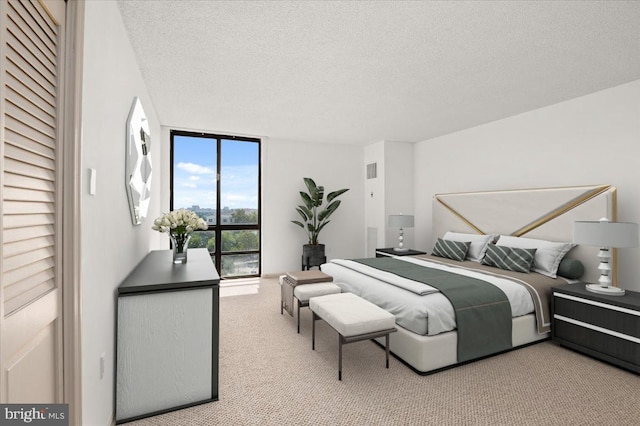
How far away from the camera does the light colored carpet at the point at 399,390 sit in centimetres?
188

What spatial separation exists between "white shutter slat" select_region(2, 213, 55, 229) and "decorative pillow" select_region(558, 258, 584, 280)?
4.24m

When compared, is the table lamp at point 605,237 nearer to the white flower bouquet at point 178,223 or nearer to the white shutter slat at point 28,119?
the white flower bouquet at point 178,223

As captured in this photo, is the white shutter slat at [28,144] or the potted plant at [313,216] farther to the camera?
the potted plant at [313,216]

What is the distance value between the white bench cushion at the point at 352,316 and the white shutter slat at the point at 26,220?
6.04 ft

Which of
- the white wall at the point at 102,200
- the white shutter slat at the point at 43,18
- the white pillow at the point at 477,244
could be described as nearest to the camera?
the white shutter slat at the point at 43,18

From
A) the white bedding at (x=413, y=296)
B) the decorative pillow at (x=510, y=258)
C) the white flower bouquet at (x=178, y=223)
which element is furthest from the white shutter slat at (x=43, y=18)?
the decorative pillow at (x=510, y=258)

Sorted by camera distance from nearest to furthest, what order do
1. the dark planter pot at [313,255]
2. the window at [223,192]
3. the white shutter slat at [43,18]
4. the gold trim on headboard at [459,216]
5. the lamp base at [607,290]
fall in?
the white shutter slat at [43,18], the lamp base at [607,290], the gold trim on headboard at [459,216], the window at [223,192], the dark planter pot at [313,255]

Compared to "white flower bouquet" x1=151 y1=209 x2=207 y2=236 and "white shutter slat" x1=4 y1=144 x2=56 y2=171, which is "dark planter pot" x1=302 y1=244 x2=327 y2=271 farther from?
"white shutter slat" x1=4 y1=144 x2=56 y2=171

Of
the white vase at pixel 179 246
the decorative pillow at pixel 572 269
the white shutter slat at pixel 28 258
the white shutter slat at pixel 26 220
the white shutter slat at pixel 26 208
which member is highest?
the white shutter slat at pixel 26 208

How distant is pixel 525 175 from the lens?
4.07 metres

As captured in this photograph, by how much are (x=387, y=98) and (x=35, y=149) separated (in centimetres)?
332

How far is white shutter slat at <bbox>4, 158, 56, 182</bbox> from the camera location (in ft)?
2.80

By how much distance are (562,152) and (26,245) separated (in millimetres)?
4776

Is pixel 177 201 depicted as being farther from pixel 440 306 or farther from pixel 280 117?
pixel 440 306
